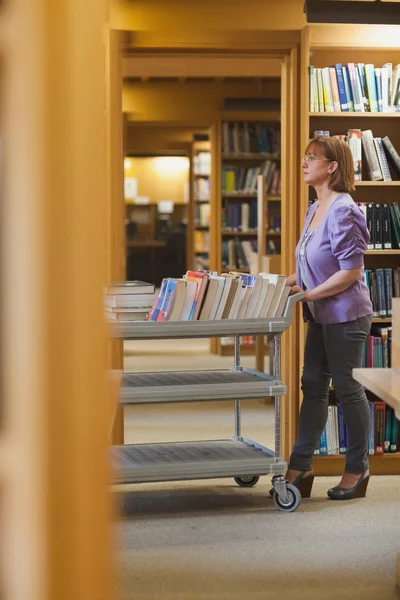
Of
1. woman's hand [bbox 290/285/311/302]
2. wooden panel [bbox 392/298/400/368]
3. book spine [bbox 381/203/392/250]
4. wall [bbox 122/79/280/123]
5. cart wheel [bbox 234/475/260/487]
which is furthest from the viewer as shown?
wall [bbox 122/79/280/123]

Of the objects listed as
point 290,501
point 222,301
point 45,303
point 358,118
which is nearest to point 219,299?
point 222,301

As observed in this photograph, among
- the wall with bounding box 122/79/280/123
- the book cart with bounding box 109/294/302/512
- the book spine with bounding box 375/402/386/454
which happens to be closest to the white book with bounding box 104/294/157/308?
the book cart with bounding box 109/294/302/512

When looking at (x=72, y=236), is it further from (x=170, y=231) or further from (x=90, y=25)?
(x=170, y=231)

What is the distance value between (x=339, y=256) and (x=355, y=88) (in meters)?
1.26

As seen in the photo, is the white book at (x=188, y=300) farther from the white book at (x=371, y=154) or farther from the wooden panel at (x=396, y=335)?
the white book at (x=371, y=154)

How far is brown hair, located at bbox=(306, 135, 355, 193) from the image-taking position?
4.78m

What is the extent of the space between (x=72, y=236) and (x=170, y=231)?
19.9 meters

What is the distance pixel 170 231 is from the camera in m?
21.6

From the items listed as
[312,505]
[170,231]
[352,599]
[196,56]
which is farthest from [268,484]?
[170,231]

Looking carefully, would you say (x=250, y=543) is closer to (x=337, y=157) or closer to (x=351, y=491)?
(x=351, y=491)

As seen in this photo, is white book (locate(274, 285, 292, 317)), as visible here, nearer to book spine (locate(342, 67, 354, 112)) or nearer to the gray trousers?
the gray trousers

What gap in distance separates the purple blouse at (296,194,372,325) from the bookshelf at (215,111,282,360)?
19.7 ft

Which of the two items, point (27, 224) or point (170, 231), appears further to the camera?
point (170, 231)

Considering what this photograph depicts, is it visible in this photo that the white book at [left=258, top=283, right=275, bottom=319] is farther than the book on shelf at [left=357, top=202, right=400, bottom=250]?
No
